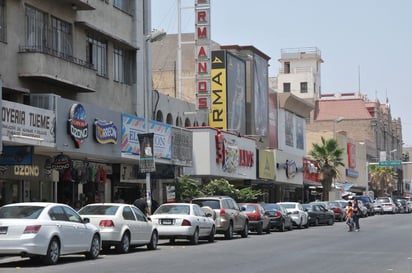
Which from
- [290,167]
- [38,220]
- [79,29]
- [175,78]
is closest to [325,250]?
[38,220]

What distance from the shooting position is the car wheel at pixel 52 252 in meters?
18.8

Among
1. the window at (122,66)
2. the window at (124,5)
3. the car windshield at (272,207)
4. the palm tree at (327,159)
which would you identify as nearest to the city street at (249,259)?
the window at (122,66)

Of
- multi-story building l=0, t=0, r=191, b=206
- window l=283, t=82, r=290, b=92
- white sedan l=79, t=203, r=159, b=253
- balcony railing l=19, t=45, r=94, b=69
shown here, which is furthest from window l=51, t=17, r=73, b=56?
window l=283, t=82, r=290, b=92

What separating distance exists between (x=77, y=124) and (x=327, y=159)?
150 feet

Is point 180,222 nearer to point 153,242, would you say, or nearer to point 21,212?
point 153,242

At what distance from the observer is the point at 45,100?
27828 mm

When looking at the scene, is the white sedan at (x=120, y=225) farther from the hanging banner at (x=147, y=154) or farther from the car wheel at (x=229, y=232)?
the car wheel at (x=229, y=232)

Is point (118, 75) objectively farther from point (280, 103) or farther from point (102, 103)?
point (280, 103)

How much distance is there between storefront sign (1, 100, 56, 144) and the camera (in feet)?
80.3

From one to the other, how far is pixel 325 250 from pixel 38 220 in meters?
9.73

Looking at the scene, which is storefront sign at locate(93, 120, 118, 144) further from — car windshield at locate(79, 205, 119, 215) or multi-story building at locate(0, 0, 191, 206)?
car windshield at locate(79, 205, 119, 215)

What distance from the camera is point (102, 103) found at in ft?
116

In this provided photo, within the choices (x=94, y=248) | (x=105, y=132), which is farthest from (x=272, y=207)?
(x=94, y=248)

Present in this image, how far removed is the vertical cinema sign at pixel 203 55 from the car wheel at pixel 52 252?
2654cm
